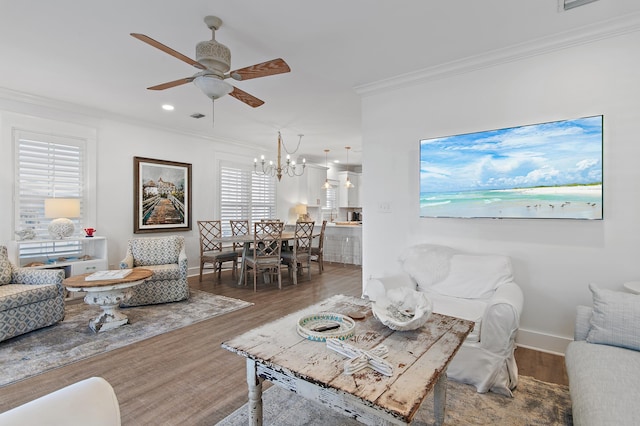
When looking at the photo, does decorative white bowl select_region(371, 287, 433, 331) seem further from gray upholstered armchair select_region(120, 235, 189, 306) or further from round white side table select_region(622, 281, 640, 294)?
gray upholstered armchair select_region(120, 235, 189, 306)

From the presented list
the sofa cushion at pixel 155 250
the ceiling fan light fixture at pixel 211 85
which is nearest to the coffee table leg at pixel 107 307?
the sofa cushion at pixel 155 250

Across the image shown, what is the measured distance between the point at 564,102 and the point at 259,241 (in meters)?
4.07

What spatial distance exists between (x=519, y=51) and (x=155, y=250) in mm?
4851

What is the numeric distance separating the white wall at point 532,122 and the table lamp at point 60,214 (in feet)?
12.7

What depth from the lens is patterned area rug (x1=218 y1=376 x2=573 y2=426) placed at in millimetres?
1800

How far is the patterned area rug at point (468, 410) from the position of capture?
180 cm

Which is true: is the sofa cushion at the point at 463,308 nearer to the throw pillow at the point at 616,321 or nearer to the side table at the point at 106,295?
the throw pillow at the point at 616,321

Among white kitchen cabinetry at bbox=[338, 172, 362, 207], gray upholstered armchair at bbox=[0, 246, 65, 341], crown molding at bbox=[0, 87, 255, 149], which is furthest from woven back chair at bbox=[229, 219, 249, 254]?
white kitchen cabinetry at bbox=[338, 172, 362, 207]

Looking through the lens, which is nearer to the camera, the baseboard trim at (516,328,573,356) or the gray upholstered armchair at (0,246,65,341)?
the baseboard trim at (516,328,573,356)

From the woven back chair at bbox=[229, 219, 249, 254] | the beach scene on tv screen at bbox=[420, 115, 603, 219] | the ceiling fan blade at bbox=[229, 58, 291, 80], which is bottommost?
the woven back chair at bbox=[229, 219, 249, 254]

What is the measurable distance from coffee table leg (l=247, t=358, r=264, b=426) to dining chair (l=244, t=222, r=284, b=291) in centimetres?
333

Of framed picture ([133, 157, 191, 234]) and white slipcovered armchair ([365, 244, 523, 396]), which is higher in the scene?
framed picture ([133, 157, 191, 234])

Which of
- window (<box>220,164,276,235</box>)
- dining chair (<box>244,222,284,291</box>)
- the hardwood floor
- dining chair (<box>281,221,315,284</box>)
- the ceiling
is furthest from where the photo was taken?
window (<box>220,164,276,235</box>)

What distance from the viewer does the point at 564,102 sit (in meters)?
2.68
